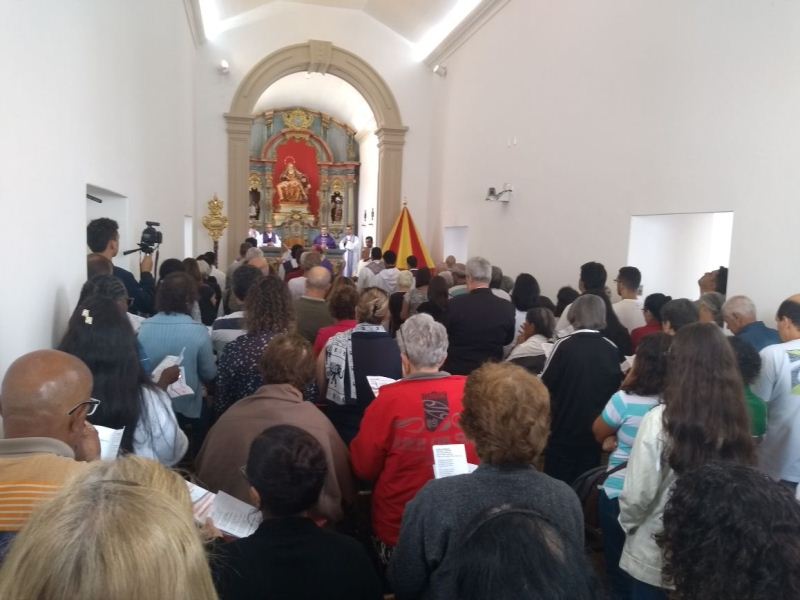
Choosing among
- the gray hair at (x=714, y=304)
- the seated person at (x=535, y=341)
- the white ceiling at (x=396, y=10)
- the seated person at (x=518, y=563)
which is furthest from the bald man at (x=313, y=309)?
the white ceiling at (x=396, y=10)

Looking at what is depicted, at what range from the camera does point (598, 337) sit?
326 centimetres

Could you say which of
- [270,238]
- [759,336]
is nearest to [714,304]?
[759,336]

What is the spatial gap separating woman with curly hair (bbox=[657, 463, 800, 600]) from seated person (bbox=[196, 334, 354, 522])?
50.2 inches

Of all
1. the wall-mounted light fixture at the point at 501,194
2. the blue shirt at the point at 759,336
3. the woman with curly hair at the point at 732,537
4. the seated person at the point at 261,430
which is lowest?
the seated person at the point at 261,430

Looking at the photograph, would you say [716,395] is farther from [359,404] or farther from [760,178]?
[760,178]

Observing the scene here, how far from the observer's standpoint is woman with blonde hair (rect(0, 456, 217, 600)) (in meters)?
0.75

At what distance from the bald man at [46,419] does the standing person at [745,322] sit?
11.1ft

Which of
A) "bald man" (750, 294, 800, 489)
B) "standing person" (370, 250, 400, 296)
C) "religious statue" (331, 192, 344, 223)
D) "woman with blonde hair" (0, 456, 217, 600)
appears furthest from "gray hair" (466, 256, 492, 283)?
"religious statue" (331, 192, 344, 223)

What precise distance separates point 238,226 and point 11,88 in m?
9.79

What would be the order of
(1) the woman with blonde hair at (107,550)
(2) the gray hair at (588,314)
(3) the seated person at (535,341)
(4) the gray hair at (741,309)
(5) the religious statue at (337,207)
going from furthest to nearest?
(5) the religious statue at (337,207)
(3) the seated person at (535,341)
(4) the gray hair at (741,309)
(2) the gray hair at (588,314)
(1) the woman with blonde hair at (107,550)

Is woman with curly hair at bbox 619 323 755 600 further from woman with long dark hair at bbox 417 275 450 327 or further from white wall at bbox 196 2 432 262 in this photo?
white wall at bbox 196 2 432 262

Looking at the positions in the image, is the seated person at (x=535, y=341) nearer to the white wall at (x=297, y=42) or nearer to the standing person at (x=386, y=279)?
the standing person at (x=386, y=279)

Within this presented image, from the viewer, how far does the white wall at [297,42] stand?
468 inches

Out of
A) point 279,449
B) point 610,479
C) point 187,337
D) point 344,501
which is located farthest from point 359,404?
point 279,449
